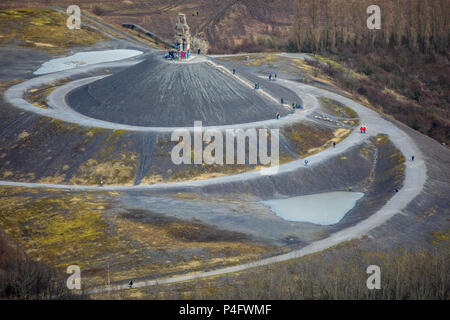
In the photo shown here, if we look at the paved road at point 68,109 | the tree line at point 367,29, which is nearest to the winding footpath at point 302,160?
the paved road at point 68,109

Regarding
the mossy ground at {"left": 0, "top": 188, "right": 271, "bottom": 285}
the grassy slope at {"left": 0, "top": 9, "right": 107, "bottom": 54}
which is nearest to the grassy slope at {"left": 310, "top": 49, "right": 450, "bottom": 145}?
the grassy slope at {"left": 0, "top": 9, "right": 107, "bottom": 54}

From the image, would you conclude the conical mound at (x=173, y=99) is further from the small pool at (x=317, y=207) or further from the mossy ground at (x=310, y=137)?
the small pool at (x=317, y=207)

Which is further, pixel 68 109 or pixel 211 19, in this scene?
pixel 211 19

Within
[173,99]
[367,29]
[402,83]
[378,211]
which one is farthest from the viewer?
[367,29]

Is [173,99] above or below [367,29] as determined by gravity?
below

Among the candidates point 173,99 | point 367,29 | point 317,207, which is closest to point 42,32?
point 173,99

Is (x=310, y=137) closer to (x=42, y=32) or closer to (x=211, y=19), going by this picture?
(x=42, y=32)
